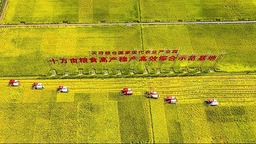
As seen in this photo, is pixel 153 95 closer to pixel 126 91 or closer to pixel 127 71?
pixel 126 91

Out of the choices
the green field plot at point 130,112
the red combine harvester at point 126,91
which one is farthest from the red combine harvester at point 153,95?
the red combine harvester at point 126,91

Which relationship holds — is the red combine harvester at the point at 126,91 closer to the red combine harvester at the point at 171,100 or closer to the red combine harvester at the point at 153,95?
the red combine harvester at the point at 153,95

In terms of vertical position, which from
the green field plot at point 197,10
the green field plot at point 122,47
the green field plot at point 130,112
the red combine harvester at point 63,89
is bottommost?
the green field plot at point 130,112

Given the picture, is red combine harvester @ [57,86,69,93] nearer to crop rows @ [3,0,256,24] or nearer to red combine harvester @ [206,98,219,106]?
crop rows @ [3,0,256,24]

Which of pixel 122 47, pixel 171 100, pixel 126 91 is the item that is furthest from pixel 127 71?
pixel 171 100

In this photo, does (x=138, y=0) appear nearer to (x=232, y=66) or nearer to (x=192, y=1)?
(x=192, y=1)

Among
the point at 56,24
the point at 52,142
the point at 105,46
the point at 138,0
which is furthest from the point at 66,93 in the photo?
the point at 138,0
